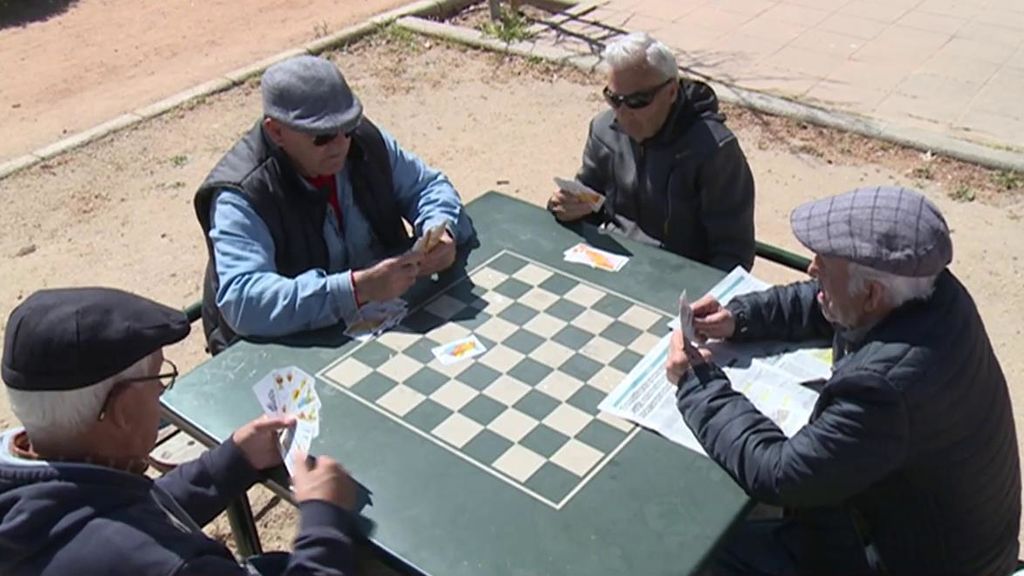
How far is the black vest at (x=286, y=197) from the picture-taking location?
296 cm

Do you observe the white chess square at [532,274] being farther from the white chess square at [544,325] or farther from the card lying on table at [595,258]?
the white chess square at [544,325]

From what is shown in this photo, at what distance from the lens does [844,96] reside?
6430mm

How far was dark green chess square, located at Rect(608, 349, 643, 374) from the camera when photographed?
259 cm

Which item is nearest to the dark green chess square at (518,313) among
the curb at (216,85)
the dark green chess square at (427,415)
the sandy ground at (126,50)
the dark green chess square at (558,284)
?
the dark green chess square at (558,284)

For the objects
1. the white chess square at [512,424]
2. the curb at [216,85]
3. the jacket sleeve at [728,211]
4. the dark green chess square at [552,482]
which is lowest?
Result: the curb at [216,85]

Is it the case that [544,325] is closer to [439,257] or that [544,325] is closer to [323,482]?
[439,257]

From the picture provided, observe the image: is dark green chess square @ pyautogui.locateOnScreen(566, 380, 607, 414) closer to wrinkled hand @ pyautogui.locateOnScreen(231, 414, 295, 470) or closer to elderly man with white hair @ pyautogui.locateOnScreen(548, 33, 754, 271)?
wrinkled hand @ pyautogui.locateOnScreen(231, 414, 295, 470)

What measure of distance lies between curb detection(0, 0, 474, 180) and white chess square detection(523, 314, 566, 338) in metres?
4.49

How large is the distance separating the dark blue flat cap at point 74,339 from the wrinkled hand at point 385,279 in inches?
34.4

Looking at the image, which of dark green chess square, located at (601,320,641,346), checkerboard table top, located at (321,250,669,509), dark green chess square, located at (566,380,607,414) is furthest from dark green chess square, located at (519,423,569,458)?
dark green chess square, located at (601,320,641,346)

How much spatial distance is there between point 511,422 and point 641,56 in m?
1.37

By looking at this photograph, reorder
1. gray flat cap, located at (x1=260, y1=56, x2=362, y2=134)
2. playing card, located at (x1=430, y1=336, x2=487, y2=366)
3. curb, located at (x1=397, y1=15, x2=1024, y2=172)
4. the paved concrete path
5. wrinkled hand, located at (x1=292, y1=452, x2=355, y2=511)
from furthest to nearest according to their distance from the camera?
1. the paved concrete path
2. curb, located at (x1=397, y1=15, x2=1024, y2=172)
3. gray flat cap, located at (x1=260, y1=56, x2=362, y2=134)
4. playing card, located at (x1=430, y1=336, x2=487, y2=366)
5. wrinkled hand, located at (x1=292, y1=452, x2=355, y2=511)

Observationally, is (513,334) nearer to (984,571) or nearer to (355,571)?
(355,571)

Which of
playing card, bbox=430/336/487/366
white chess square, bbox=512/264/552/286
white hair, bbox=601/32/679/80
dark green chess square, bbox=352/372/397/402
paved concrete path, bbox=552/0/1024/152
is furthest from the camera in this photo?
paved concrete path, bbox=552/0/1024/152
